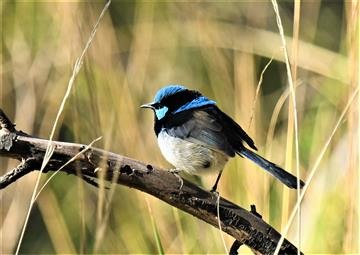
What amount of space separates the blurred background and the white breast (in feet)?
0.48

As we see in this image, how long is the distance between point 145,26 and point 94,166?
194 cm

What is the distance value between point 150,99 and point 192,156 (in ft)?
4.15

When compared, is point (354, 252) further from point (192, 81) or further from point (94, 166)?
point (192, 81)

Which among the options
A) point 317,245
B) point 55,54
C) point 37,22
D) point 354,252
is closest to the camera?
point 354,252

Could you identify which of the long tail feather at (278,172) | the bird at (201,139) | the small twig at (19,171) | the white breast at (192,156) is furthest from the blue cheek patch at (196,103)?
the small twig at (19,171)

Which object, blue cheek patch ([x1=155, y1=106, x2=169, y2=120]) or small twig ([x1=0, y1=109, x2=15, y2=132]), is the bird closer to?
blue cheek patch ([x1=155, y1=106, x2=169, y2=120])

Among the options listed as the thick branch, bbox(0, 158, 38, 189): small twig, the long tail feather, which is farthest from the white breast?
bbox(0, 158, 38, 189): small twig

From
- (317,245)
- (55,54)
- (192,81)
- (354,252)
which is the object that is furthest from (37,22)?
(354,252)

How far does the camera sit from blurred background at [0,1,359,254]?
2.46 m

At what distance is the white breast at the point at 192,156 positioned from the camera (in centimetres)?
209

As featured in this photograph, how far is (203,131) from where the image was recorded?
2.07 m

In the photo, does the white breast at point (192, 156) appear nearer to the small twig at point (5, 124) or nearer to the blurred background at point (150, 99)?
the blurred background at point (150, 99)

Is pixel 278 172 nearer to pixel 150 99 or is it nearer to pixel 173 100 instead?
pixel 173 100

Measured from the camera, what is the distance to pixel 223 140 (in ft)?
6.68
